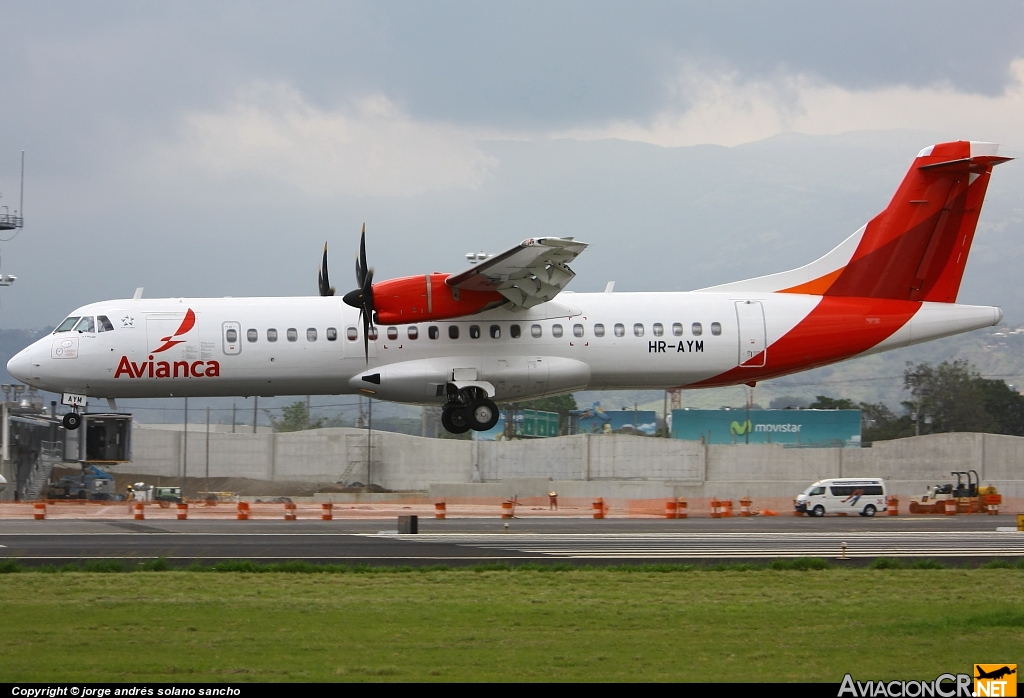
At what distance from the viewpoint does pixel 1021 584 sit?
69.1ft

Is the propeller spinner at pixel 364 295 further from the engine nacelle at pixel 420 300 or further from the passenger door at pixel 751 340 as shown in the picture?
the passenger door at pixel 751 340

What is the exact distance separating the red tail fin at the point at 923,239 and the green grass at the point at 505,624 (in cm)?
1048

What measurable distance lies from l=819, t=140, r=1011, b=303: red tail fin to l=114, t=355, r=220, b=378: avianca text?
16.5 meters

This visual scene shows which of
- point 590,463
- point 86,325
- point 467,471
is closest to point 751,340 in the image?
point 86,325

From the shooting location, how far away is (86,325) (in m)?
30.1

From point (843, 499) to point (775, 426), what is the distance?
36882 millimetres

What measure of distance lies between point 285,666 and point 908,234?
23.7 meters

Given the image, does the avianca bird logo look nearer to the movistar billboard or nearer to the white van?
the white van

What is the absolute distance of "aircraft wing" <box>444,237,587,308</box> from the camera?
26578 millimetres

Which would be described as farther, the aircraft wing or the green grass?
the aircraft wing

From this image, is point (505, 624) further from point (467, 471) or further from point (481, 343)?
point (467, 471)

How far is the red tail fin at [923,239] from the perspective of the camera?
31125 millimetres

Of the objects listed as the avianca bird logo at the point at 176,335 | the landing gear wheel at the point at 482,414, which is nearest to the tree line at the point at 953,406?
the landing gear wheel at the point at 482,414

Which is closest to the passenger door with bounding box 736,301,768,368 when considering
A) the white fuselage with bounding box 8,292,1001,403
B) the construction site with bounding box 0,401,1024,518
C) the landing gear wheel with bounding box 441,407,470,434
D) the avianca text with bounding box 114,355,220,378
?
the white fuselage with bounding box 8,292,1001,403
